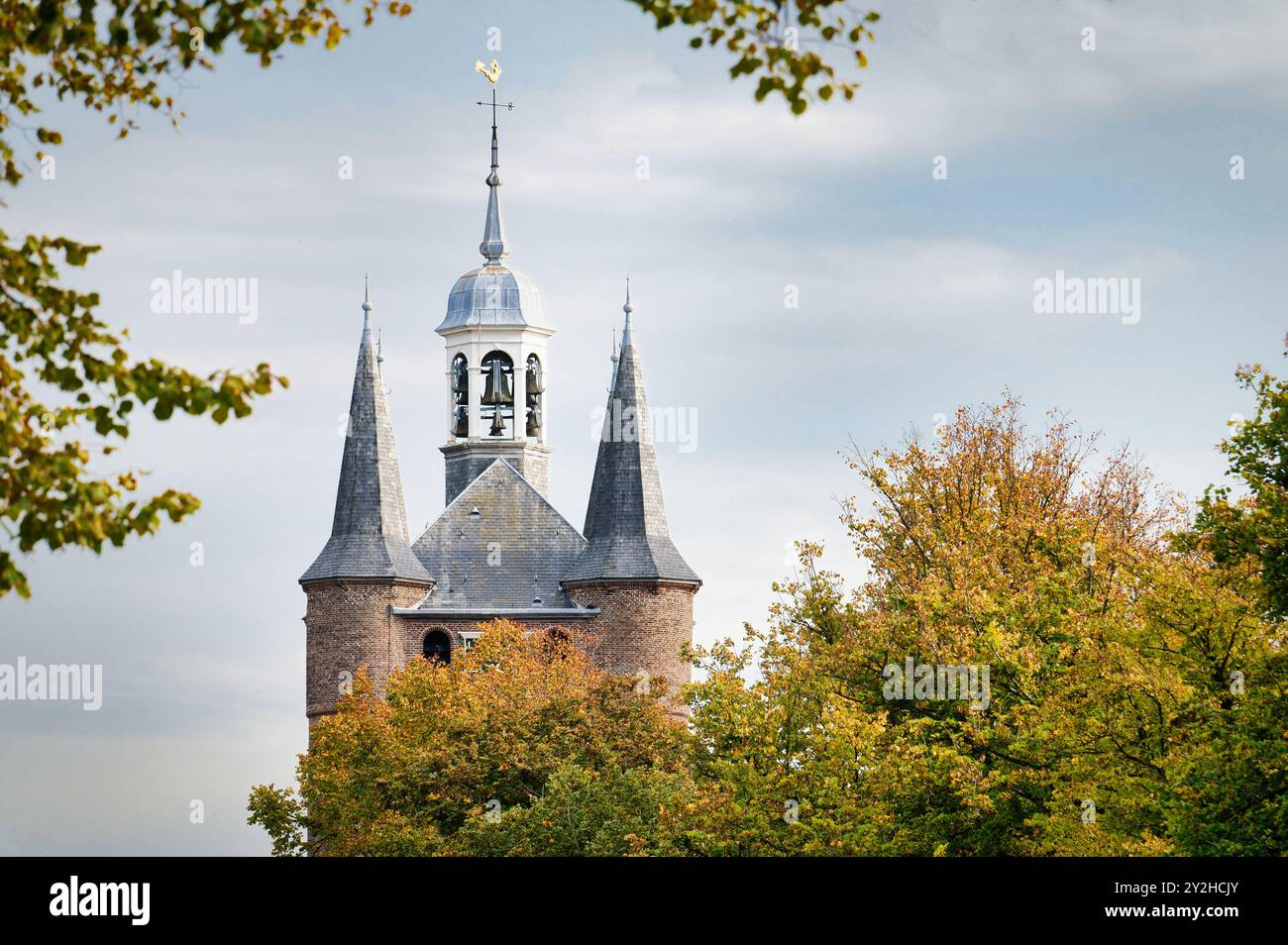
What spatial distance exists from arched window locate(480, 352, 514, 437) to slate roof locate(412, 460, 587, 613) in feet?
18.8

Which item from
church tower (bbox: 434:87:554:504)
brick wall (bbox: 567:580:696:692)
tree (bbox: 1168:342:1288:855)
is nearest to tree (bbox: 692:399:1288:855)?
tree (bbox: 1168:342:1288:855)

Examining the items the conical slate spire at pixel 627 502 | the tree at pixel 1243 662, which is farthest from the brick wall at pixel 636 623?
the tree at pixel 1243 662

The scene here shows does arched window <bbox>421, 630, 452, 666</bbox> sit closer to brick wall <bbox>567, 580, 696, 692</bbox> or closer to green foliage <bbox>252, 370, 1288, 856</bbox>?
brick wall <bbox>567, 580, 696, 692</bbox>

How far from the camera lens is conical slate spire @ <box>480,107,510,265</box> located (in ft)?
314

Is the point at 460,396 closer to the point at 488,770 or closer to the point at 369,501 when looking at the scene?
the point at 369,501

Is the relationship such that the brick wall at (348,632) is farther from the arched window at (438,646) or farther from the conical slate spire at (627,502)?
the conical slate spire at (627,502)

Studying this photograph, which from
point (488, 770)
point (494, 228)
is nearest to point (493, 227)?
point (494, 228)

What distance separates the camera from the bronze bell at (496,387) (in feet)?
297

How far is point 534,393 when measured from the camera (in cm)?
9062

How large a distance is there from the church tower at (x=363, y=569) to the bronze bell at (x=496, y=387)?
9.34m

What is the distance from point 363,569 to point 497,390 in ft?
48.2
